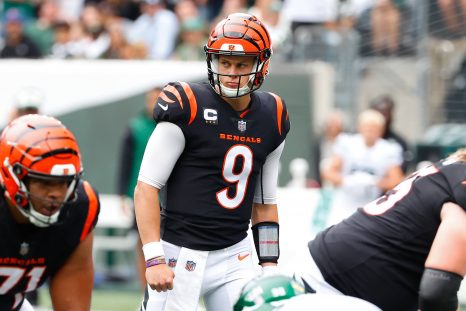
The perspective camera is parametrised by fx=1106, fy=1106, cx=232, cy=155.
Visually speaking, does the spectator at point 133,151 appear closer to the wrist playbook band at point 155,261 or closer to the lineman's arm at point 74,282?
the lineman's arm at point 74,282

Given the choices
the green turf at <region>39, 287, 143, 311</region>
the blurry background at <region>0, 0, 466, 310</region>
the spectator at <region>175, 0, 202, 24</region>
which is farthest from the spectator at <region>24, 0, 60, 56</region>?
the green turf at <region>39, 287, 143, 311</region>

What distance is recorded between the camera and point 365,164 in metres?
9.46

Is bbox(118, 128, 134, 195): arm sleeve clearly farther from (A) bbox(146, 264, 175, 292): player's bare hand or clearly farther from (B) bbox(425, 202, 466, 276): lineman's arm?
(B) bbox(425, 202, 466, 276): lineman's arm

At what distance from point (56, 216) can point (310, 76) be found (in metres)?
7.39

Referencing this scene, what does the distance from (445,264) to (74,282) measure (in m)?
1.70

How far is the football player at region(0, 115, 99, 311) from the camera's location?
4438mm

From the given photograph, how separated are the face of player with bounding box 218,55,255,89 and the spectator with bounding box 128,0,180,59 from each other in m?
8.19

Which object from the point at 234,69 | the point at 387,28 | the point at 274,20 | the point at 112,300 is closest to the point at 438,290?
the point at 234,69

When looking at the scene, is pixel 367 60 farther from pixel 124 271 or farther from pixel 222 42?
pixel 222 42

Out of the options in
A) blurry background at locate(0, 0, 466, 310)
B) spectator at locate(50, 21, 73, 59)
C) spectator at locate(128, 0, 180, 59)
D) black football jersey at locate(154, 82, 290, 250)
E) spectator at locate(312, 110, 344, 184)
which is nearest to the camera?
black football jersey at locate(154, 82, 290, 250)

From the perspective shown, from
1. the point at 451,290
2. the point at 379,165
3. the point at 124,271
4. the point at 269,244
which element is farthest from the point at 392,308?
the point at 124,271

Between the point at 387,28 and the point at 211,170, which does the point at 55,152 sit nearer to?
the point at 211,170

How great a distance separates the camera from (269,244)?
5.12 metres

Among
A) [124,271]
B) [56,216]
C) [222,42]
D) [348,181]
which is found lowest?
[124,271]
